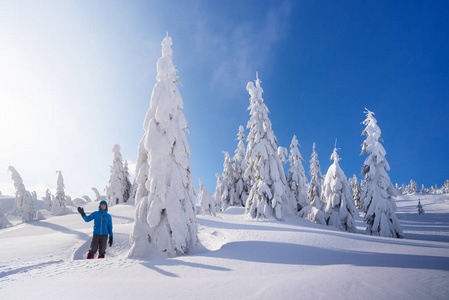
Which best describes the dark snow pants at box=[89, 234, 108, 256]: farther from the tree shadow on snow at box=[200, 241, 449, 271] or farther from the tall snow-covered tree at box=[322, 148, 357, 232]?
the tall snow-covered tree at box=[322, 148, 357, 232]

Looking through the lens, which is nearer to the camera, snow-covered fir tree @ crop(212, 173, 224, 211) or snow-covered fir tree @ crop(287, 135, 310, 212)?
snow-covered fir tree @ crop(287, 135, 310, 212)

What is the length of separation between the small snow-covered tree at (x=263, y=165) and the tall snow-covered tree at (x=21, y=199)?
115ft

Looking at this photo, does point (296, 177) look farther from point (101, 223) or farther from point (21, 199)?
point (21, 199)

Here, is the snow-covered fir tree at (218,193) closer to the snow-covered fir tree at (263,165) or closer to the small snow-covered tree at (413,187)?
the snow-covered fir tree at (263,165)

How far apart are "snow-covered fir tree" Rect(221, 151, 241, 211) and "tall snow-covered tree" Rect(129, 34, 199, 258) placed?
26.8 m

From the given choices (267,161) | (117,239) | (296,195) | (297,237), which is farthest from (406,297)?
(296,195)

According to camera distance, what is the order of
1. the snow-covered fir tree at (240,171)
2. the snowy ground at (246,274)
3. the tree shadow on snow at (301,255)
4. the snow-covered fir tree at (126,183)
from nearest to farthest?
1. the snowy ground at (246,274)
2. the tree shadow on snow at (301,255)
3. the snow-covered fir tree at (126,183)
4. the snow-covered fir tree at (240,171)

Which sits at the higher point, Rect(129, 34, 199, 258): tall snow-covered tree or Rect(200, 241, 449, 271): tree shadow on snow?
Rect(129, 34, 199, 258): tall snow-covered tree

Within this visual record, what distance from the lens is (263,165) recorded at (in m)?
19.9

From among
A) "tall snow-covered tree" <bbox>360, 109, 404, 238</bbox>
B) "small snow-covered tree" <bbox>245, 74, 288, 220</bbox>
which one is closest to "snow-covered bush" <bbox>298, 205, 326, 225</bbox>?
"tall snow-covered tree" <bbox>360, 109, 404, 238</bbox>

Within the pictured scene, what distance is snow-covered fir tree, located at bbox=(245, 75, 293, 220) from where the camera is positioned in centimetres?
1903

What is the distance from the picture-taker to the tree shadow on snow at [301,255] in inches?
229

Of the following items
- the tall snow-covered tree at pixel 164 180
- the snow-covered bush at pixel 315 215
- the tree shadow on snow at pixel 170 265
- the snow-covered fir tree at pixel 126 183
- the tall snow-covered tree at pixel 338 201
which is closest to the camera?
the tree shadow on snow at pixel 170 265

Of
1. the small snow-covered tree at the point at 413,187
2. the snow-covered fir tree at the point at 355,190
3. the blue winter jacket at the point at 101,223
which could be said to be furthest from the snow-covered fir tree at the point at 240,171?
the small snow-covered tree at the point at 413,187
